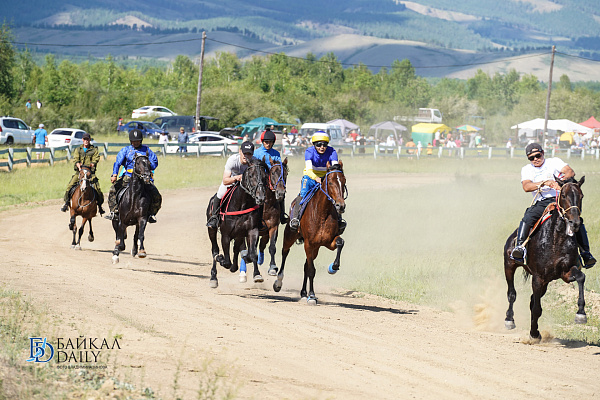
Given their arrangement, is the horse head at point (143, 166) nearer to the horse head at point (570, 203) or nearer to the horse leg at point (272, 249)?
the horse leg at point (272, 249)

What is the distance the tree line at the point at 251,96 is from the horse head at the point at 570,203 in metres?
55.0

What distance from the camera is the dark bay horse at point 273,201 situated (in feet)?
44.6

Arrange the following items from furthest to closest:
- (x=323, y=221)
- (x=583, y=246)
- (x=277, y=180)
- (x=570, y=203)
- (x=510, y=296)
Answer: (x=277, y=180) < (x=323, y=221) < (x=510, y=296) < (x=583, y=246) < (x=570, y=203)

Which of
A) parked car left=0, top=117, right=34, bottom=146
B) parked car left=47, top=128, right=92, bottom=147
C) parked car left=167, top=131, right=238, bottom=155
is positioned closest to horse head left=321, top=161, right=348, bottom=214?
parked car left=167, top=131, right=238, bottom=155

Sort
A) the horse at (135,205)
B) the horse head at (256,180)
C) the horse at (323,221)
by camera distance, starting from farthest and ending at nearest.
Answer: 1. the horse at (135,205)
2. the horse head at (256,180)
3. the horse at (323,221)

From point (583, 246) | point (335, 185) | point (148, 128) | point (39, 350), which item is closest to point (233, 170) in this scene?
point (335, 185)

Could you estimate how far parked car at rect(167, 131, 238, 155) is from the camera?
159 feet

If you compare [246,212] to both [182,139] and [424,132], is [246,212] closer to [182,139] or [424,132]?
[182,139]

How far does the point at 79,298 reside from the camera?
11.9m

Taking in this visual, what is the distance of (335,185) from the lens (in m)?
12.6

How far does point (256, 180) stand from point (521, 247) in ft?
14.8

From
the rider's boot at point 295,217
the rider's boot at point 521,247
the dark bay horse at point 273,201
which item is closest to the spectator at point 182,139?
the rider's boot at point 295,217

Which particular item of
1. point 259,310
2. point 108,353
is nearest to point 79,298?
point 259,310

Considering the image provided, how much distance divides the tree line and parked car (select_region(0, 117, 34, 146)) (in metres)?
11.9
